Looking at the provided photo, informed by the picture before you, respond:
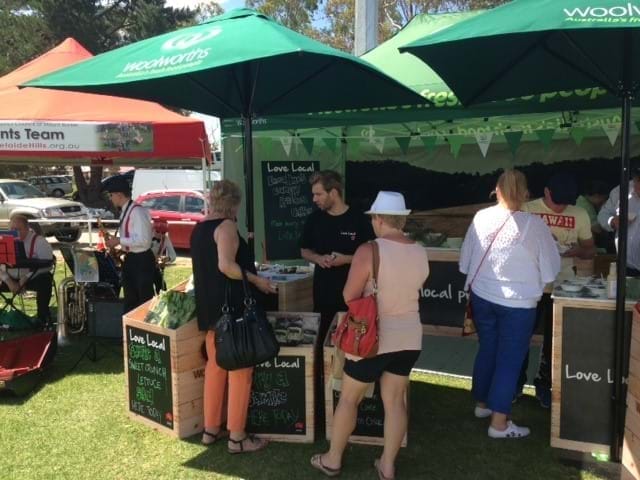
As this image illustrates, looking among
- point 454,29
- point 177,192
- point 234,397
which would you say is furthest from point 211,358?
point 177,192

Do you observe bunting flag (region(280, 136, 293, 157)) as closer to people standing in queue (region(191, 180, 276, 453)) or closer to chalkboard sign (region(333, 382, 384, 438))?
people standing in queue (region(191, 180, 276, 453))

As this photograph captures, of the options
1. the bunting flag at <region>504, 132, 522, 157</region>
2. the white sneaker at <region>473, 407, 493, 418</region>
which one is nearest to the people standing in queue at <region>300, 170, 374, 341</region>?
the white sneaker at <region>473, 407, 493, 418</region>

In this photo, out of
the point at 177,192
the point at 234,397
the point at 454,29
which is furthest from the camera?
the point at 177,192

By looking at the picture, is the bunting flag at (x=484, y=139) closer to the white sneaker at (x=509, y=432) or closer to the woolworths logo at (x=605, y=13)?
the white sneaker at (x=509, y=432)

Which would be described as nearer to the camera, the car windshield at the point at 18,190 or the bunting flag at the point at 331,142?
the bunting flag at the point at 331,142

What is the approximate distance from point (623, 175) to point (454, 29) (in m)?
1.21

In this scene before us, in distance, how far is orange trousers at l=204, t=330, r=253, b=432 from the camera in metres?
3.37

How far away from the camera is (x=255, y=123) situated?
6.23 meters

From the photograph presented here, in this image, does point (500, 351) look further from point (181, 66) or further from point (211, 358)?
point (181, 66)

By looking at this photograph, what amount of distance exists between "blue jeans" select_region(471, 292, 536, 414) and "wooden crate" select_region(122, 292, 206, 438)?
5.90ft

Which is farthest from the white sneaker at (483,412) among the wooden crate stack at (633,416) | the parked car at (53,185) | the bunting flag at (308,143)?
the parked car at (53,185)

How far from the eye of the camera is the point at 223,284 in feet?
10.9

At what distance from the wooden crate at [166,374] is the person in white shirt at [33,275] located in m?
2.38

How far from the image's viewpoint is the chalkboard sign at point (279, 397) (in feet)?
11.7
